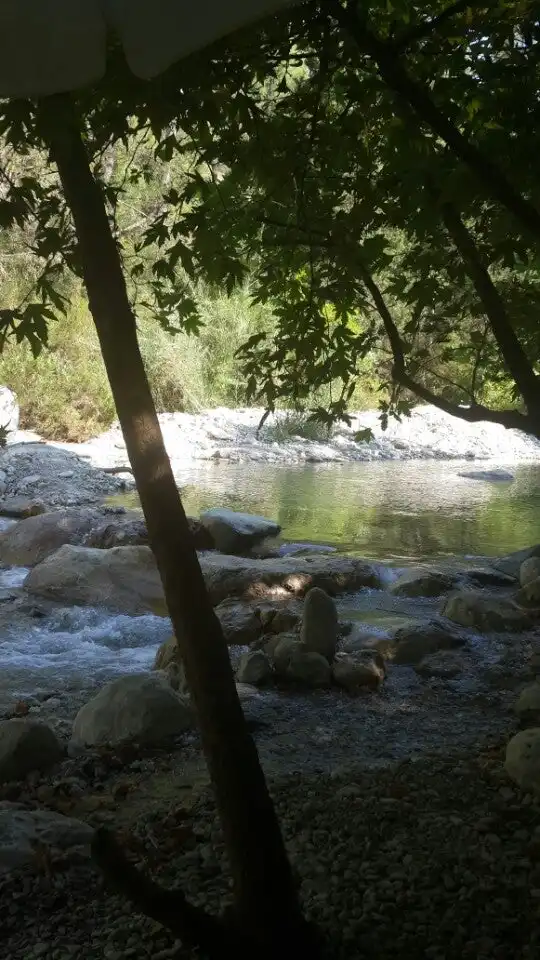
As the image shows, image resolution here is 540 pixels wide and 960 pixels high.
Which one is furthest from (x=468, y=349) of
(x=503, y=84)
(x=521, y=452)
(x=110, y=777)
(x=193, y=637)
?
(x=521, y=452)

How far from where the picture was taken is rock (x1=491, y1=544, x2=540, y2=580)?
26.4ft

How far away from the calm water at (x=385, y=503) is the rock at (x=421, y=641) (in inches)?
136

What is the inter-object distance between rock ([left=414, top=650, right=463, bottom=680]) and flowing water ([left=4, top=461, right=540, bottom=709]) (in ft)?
3.45

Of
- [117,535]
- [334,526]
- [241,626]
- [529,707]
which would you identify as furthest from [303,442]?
[529,707]

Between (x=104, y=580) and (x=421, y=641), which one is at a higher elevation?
(x=104, y=580)

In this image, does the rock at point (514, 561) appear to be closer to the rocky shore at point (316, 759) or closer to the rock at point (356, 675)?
the rocky shore at point (316, 759)

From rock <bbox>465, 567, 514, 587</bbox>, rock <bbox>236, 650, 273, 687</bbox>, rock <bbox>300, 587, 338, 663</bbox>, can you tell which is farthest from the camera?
rock <bbox>465, 567, 514, 587</bbox>

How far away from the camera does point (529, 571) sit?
7.46 metres

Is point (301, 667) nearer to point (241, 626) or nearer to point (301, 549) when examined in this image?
point (241, 626)

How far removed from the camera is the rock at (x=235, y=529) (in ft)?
30.2

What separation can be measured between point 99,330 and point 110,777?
2150 millimetres

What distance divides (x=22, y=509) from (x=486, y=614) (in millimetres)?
7418

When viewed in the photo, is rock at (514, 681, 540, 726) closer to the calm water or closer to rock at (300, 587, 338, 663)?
rock at (300, 587, 338, 663)

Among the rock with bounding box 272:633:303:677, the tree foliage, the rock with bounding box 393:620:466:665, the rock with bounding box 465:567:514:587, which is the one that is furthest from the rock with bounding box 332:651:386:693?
the rock with bounding box 465:567:514:587
